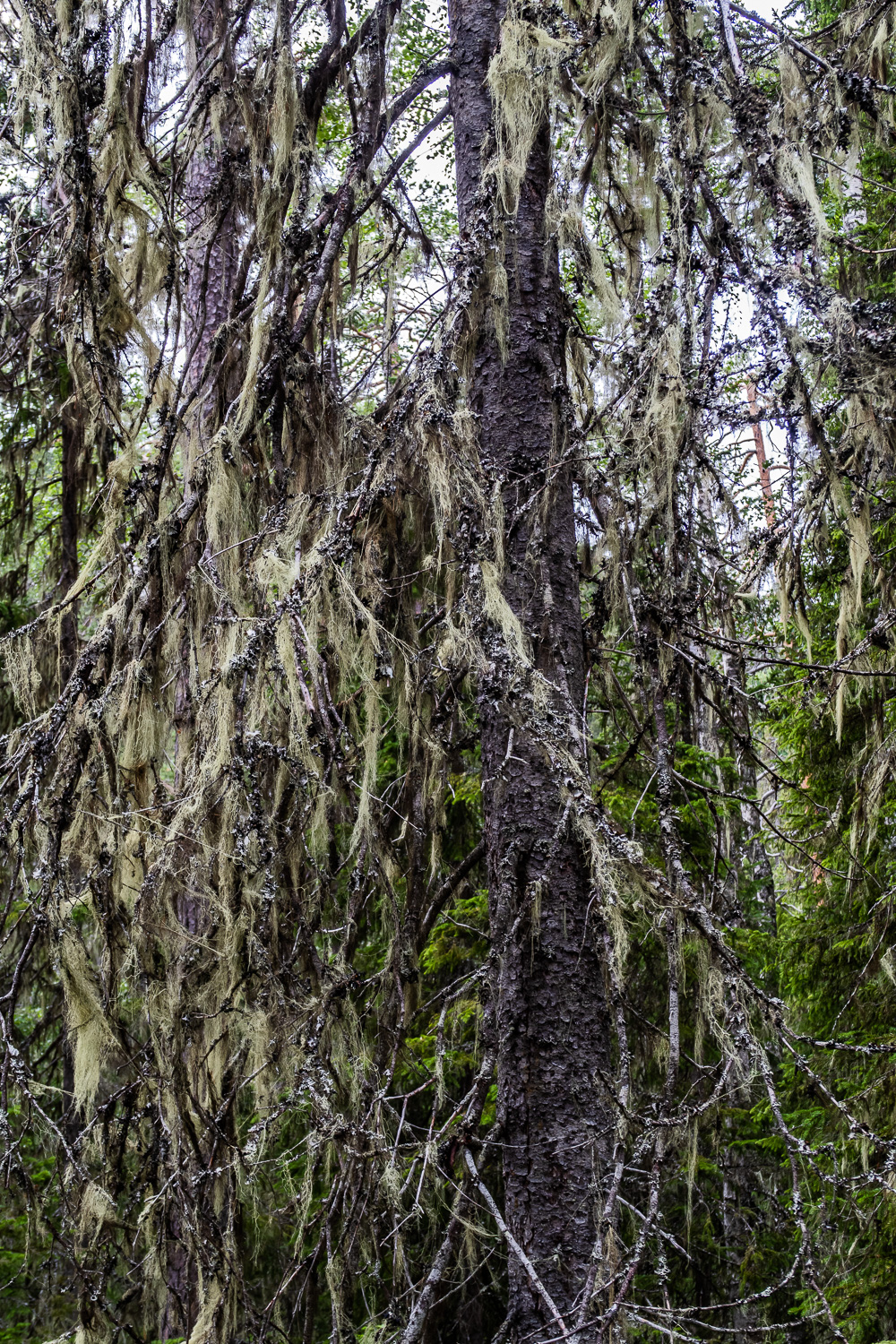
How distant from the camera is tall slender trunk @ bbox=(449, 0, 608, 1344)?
234 centimetres

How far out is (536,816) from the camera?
102 inches

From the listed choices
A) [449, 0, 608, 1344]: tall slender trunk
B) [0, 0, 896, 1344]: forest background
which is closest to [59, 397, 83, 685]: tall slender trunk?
[0, 0, 896, 1344]: forest background

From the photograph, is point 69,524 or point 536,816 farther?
point 69,524

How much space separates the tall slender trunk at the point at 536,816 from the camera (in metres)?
2.34

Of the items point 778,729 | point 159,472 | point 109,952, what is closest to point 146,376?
point 159,472

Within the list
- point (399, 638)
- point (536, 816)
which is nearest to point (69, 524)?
point (399, 638)

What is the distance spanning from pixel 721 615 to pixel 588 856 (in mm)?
1702

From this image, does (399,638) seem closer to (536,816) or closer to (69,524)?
(536,816)

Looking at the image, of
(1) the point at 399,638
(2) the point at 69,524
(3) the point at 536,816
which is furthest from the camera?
(2) the point at 69,524

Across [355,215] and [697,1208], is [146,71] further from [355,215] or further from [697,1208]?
[697,1208]

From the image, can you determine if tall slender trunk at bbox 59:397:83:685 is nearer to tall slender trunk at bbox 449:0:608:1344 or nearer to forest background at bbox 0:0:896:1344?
forest background at bbox 0:0:896:1344

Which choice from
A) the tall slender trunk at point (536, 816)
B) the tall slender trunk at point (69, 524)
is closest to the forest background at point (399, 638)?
the tall slender trunk at point (536, 816)

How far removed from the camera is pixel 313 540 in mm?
2688

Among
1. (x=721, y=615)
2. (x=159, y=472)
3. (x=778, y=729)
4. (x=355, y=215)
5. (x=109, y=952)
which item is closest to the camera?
Result: (x=109, y=952)
